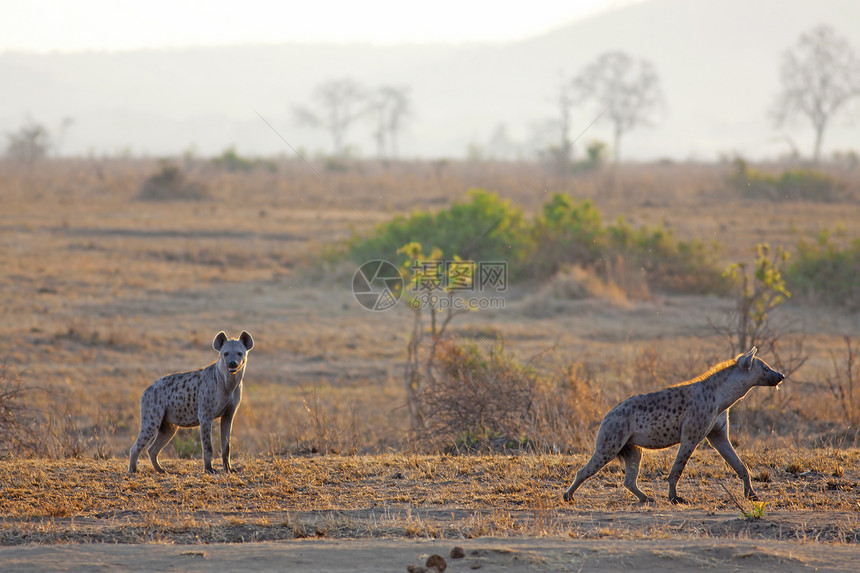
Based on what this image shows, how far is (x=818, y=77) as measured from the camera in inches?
2977

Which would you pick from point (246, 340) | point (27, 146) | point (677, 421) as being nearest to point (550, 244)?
point (246, 340)

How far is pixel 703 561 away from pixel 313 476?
3.80 m

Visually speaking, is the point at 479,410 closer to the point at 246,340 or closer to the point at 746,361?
the point at 246,340

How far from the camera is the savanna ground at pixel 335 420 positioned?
628cm

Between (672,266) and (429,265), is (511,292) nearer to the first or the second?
(672,266)

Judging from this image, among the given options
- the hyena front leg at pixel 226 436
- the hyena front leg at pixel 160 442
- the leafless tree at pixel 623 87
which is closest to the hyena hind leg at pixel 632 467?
the hyena front leg at pixel 226 436

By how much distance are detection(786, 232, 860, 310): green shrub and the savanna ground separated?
442 mm

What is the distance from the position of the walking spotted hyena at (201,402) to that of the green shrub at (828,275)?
56.5 ft

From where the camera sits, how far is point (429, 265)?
15219 mm

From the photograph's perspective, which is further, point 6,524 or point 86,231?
point 86,231

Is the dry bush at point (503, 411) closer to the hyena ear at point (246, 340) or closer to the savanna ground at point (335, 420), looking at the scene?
the savanna ground at point (335, 420)

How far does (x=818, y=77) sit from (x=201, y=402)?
254ft

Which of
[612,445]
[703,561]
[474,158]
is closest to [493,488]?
[612,445]

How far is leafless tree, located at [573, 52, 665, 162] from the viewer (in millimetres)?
74938
